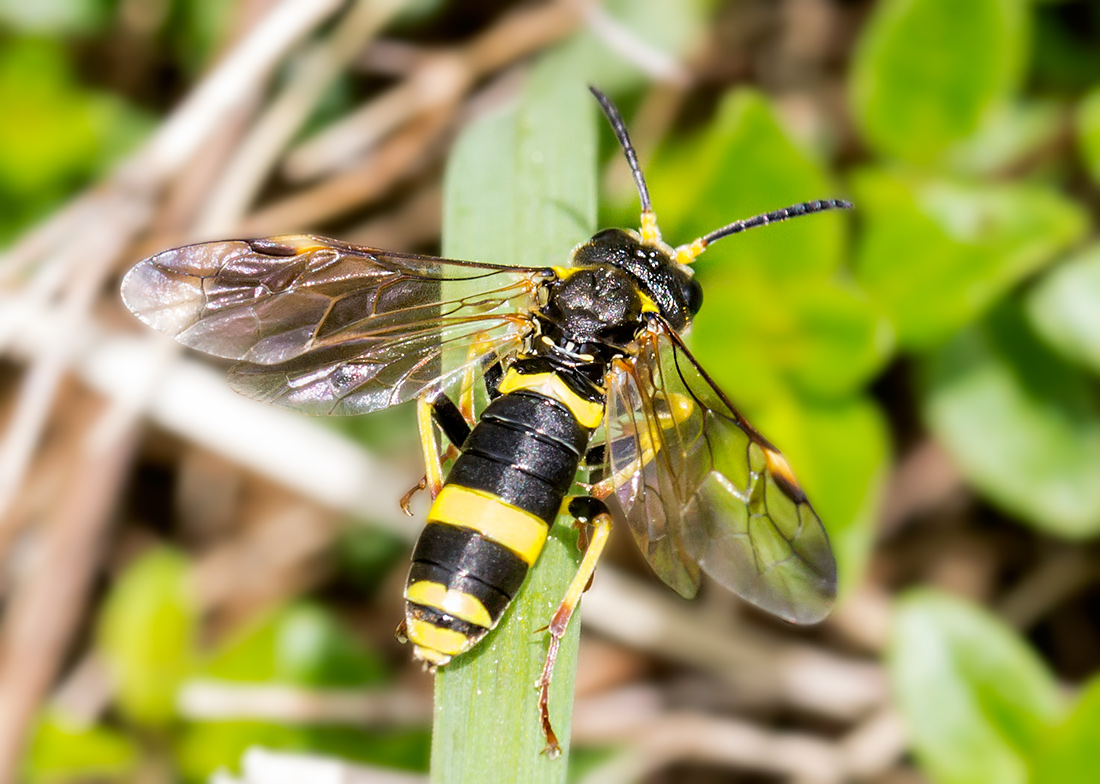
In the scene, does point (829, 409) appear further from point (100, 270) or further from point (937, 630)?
point (100, 270)

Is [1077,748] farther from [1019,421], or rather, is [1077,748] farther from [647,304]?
[647,304]

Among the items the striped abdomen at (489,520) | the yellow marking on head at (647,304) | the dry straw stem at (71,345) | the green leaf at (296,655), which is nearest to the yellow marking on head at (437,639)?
the striped abdomen at (489,520)

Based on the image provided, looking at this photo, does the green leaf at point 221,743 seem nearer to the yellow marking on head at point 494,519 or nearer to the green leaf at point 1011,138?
the yellow marking on head at point 494,519

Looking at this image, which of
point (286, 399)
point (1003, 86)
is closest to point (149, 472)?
point (286, 399)

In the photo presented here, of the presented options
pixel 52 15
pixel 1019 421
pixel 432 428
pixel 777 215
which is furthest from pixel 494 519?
pixel 52 15

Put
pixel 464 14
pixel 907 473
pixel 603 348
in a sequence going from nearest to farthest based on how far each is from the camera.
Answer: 1. pixel 603 348
2. pixel 907 473
3. pixel 464 14
